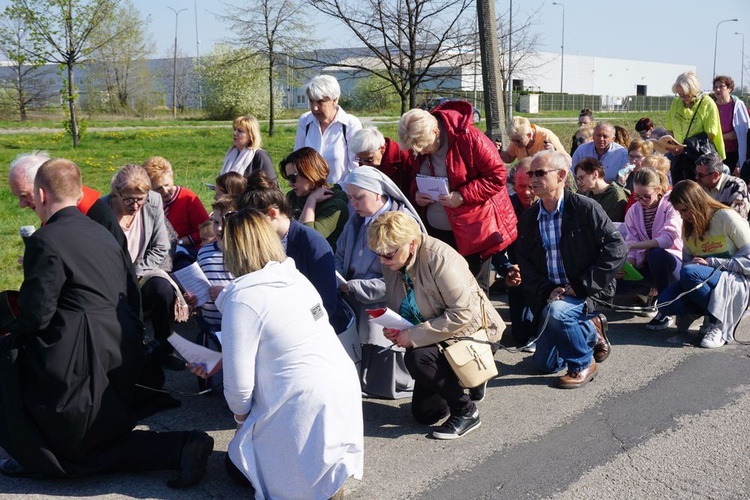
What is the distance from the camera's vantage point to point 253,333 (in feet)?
11.6

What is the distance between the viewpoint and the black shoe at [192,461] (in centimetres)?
394

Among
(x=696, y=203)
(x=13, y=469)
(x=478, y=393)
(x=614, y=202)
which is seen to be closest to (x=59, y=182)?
(x=13, y=469)

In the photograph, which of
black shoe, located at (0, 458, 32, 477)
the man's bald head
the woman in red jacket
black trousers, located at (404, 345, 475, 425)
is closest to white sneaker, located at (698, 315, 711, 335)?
the woman in red jacket

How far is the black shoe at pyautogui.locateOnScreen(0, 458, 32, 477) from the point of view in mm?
4043

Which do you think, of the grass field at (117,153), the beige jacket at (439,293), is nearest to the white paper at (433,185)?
the beige jacket at (439,293)

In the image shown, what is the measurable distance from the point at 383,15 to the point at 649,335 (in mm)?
7527

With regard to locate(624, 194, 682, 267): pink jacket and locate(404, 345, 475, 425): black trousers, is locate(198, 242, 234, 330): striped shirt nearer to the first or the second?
locate(404, 345, 475, 425): black trousers

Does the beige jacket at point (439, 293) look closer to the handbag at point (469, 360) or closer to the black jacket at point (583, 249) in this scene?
the handbag at point (469, 360)

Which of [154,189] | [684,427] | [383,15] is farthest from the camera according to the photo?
[383,15]

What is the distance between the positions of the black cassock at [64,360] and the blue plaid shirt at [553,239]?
3.10 meters

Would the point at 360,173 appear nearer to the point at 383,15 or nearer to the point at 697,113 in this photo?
the point at 697,113

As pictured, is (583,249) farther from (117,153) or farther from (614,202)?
(117,153)

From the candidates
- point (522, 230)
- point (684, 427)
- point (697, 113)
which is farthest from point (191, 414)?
point (697, 113)

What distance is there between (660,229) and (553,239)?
171 centimetres
